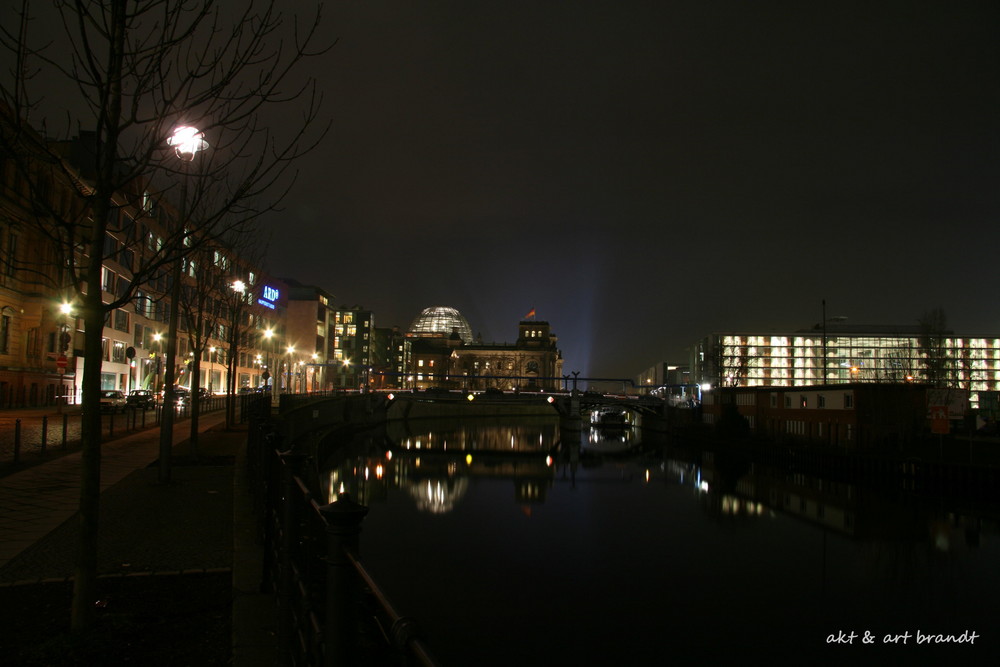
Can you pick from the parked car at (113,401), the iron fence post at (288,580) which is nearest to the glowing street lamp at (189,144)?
the iron fence post at (288,580)

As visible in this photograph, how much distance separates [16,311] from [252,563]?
48.4 m

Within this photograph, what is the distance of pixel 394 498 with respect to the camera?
1467 inches

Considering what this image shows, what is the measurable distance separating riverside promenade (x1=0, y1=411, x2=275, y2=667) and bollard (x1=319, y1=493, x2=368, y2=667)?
10.2 ft

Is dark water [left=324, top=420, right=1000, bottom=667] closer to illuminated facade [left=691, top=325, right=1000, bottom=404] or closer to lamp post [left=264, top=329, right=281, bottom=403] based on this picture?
lamp post [left=264, top=329, right=281, bottom=403]

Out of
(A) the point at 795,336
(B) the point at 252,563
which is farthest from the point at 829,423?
(A) the point at 795,336

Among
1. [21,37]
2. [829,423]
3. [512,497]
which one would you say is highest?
[21,37]

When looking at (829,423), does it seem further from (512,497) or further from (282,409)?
(282,409)

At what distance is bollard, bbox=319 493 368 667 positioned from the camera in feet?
12.3

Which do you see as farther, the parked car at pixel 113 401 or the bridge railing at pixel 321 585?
the parked car at pixel 113 401

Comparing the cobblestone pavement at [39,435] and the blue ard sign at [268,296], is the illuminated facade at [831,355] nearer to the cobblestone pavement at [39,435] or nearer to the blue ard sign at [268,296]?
the blue ard sign at [268,296]

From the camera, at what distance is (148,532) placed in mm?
11906

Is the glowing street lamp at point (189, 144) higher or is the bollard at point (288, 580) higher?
the glowing street lamp at point (189, 144)

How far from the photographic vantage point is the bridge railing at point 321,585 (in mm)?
3740

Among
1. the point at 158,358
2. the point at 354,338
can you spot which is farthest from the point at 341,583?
the point at 354,338
